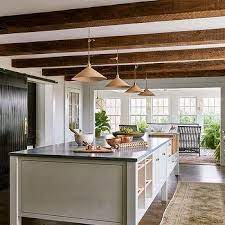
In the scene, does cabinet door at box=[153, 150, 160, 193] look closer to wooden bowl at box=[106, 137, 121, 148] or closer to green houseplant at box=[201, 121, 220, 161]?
wooden bowl at box=[106, 137, 121, 148]

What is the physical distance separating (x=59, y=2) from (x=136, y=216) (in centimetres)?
224

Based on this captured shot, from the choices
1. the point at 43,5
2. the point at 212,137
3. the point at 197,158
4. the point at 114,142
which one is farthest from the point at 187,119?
the point at 43,5

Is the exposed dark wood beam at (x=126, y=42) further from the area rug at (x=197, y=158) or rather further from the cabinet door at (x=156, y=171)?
the area rug at (x=197, y=158)

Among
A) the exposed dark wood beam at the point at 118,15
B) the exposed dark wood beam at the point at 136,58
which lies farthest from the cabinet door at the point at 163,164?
the exposed dark wood beam at the point at 118,15

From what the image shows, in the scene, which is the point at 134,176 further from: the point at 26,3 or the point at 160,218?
the point at 26,3

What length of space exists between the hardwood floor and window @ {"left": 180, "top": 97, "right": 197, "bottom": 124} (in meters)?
4.73

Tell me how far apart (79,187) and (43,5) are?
1913mm

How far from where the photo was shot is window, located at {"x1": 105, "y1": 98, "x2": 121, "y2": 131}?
13883mm

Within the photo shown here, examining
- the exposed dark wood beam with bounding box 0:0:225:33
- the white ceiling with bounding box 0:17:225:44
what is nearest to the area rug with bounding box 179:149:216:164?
the white ceiling with bounding box 0:17:225:44

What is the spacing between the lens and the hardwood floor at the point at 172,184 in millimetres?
4125

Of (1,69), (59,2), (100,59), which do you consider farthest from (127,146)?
(1,69)

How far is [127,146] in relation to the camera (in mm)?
4109

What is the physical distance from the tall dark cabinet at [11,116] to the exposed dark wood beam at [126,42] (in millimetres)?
978

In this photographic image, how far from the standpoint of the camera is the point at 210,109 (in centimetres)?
1333
